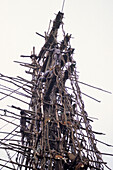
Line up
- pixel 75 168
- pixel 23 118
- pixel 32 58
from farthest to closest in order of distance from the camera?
1. pixel 32 58
2. pixel 23 118
3. pixel 75 168

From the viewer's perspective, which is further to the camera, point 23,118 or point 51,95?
point 51,95

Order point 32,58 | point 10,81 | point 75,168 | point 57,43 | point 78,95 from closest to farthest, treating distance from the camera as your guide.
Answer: point 75,168, point 78,95, point 10,81, point 57,43, point 32,58

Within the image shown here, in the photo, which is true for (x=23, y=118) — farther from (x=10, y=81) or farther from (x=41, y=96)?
(x=10, y=81)

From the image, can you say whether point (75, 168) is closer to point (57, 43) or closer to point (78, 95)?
point (78, 95)

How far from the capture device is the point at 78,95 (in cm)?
569

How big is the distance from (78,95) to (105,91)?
119 centimetres

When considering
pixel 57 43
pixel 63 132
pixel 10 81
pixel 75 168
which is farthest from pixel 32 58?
pixel 75 168

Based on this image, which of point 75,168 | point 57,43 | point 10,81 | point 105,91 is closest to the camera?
point 75,168

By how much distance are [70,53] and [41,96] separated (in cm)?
218

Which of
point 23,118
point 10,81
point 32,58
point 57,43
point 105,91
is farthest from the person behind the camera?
point 32,58

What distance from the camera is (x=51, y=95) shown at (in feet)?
23.8

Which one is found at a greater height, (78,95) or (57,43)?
(57,43)

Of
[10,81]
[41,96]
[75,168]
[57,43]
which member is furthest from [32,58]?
[75,168]

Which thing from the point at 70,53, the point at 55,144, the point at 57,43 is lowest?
the point at 55,144
